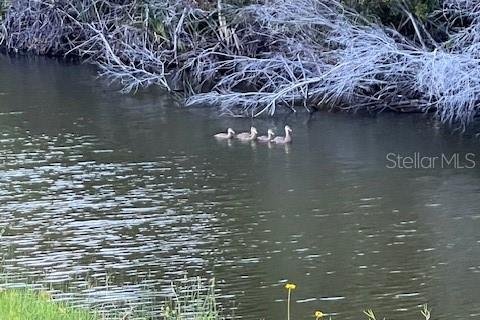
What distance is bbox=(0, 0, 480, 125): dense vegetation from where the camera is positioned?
807 inches

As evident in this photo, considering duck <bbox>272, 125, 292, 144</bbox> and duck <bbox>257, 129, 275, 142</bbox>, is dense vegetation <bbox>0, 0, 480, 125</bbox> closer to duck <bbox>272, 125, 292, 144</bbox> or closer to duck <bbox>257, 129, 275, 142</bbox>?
duck <bbox>272, 125, 292, 144</bbox>

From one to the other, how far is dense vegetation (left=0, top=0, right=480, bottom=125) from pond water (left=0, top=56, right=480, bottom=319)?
58cm

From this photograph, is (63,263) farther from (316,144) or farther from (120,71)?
(120,71)

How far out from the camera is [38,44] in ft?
108

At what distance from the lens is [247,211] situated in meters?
15.0

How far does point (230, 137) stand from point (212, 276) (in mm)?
8166

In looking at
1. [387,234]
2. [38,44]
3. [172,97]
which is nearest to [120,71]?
[172,97]

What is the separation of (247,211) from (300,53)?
8690 millimetres

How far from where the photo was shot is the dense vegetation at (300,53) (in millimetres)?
20500

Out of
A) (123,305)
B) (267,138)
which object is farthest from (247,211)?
(267,138)

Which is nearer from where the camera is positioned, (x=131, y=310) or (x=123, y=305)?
(x=131, y=310)

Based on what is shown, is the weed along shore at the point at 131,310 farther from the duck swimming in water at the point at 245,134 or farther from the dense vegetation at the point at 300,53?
the dense vegetation at the point at 300,53

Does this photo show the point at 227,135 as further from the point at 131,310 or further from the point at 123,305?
the point at 131,310

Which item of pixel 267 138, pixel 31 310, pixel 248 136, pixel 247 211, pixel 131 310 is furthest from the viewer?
pixel 248 136
